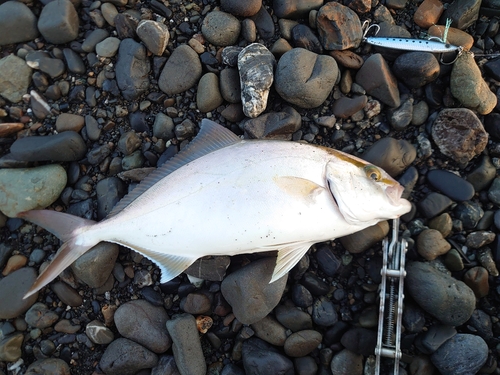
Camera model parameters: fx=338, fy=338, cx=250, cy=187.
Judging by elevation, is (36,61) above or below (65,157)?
above

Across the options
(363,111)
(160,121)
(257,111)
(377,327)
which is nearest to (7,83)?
(160,121)

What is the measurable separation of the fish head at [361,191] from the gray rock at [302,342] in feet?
3.39

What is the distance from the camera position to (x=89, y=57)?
3.12 metres

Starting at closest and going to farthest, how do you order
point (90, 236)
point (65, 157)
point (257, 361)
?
point (90, 236), point (257, 361), point (65, 157)

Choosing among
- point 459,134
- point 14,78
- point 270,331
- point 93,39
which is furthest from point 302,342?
point 14,78

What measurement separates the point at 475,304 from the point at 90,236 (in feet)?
10.2

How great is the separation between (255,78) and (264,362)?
233 centimetres

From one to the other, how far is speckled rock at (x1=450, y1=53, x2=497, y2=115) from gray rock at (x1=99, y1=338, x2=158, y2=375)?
11.3ft

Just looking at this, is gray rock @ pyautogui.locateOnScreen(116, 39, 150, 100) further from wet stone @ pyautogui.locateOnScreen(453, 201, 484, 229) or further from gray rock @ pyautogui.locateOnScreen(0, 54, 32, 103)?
wet stone @ pyautogui.locateOnScreen(453, 201, 484, 229)

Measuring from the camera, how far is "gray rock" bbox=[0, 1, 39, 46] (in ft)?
10.0

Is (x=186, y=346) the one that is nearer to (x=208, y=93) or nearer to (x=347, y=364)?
(x=347, y=364)

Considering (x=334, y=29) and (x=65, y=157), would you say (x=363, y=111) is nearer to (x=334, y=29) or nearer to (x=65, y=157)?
(x=334, y=29)

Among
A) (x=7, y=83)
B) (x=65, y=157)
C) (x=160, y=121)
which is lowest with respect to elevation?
(x=65, y=157)

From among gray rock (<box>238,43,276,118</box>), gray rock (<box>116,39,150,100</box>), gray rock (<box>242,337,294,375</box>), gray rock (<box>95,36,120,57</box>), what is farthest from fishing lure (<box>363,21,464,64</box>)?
gray rock (<box>242,337,294,375</box>)
